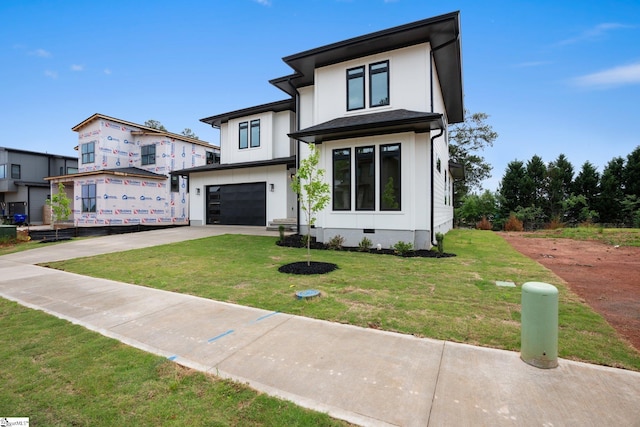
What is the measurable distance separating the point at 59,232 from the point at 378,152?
1956 centimetres

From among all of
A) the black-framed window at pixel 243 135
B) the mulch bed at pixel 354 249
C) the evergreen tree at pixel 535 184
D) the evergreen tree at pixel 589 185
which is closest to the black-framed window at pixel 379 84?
the mulch bed at pixel 354 249

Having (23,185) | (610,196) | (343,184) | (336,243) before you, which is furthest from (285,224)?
(23,185)

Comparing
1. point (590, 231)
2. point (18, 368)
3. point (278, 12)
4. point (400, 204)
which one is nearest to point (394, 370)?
point (18, 368)

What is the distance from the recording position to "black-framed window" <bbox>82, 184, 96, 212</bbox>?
71.8ft

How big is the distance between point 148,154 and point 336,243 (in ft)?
70.4

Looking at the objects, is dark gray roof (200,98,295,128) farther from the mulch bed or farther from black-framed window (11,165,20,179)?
black-framed window (11,165,20,179)

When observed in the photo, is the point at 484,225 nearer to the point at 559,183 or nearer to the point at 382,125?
the point at 559,183

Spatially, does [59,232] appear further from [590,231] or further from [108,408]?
[590,231]

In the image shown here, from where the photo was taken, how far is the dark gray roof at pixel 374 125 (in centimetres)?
938

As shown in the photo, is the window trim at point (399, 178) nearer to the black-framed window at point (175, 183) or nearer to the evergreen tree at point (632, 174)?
the black-framed window at point (175, 183)

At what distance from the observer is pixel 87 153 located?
24.3 m

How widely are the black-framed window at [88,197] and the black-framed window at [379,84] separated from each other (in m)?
21.9

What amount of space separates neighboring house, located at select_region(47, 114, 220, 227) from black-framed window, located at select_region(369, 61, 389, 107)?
17.6 metres

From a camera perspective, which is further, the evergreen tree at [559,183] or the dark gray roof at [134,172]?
the evergreen tree at [559,183]
